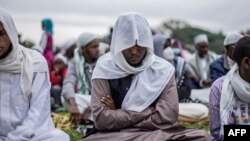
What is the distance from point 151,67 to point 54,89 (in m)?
6.17

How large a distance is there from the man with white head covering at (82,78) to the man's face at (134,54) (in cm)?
276

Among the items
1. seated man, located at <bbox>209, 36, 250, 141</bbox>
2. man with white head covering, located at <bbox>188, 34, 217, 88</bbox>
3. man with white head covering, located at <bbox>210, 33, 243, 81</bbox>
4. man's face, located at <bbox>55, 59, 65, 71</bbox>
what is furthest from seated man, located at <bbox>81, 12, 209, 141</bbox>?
man's face, located at <bbox>55, 59, 65, 71</bbox>

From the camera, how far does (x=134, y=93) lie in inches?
185

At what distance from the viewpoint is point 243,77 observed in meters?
4.21

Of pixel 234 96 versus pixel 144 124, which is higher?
pixel 234 96

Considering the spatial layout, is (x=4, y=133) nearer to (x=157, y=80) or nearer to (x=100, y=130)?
(x=100, y=130)

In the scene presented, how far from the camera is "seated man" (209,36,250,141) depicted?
4.16 meters

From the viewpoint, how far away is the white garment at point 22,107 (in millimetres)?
4449

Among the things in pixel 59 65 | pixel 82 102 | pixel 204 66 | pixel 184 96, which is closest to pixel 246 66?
pixel 184 96

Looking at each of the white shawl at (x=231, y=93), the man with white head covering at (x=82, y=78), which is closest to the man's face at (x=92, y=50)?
the man with white head covering at (x=82, y=78)

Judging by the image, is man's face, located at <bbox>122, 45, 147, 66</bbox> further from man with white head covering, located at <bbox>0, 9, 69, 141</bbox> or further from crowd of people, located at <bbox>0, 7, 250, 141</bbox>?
man with white head covering, located at <bbox>0, 9, 69, 141</bbox>

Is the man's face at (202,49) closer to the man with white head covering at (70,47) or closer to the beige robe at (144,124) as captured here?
the man with white head covering at (70,47)

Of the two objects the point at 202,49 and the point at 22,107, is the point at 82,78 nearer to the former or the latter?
the point at 22,107

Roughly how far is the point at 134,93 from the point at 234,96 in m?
0.91
